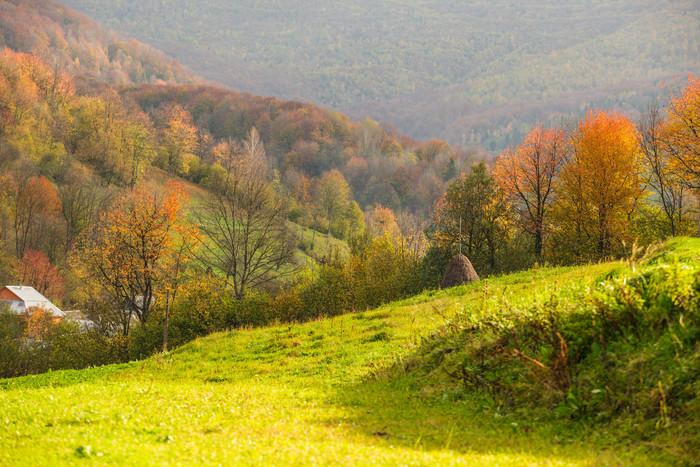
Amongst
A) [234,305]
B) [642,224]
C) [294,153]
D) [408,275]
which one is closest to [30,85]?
[294,153]

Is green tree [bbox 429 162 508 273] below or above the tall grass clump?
above

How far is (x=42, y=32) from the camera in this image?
140375mm

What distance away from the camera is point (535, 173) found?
43.3 metres

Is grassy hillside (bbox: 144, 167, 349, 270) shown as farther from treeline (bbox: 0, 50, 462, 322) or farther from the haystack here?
the haystack

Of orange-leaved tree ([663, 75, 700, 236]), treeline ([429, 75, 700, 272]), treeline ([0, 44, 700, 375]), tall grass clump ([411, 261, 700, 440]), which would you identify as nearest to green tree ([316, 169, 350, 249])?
treeline ([0, 44, 700, 375])

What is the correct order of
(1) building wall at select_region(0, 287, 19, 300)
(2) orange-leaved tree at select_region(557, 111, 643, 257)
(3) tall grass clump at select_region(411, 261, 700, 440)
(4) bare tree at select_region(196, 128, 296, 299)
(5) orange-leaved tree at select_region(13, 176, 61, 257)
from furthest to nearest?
(5) orange-leaved tree at select_region(13, 176, 61, 257) < (1) building wall at select_region(0, 287, 19, 300) < (4) bare tree at select_region(196, 128, 296, 299) < (2) orange-leaved tree at select_region(557, 111, 643, 257) < (3) tall grass clump at select_region(411, 261, 700, 440)

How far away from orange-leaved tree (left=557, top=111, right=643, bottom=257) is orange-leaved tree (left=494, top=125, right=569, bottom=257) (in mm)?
2371

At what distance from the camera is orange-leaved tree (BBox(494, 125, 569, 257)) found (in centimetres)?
4234

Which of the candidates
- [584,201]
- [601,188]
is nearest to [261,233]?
[584,201]

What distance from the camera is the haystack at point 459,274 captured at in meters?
27.4

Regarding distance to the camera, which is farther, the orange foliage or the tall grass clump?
the orange foliage

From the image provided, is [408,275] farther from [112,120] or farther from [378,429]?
[112,120]

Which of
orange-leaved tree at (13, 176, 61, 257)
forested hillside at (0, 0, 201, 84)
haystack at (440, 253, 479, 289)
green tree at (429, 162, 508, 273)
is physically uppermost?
forested hillside at (0, 0, 201, 84)

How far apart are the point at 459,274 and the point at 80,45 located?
17437cm
